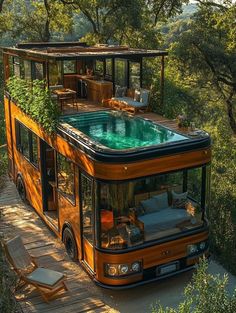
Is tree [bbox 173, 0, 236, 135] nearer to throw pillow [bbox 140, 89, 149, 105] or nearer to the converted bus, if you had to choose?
throw pillow [bbox 140, 89, 149, 105]

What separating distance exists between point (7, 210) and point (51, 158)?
3.07 m

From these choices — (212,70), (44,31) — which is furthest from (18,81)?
(44,31)

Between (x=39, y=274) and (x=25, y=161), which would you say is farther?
(x=25, y=161)

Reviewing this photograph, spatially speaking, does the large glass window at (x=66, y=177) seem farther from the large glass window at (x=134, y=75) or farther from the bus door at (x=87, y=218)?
the large glass window at (x=134, y=75)

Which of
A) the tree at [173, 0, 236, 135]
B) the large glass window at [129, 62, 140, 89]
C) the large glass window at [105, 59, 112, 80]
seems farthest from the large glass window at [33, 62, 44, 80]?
the tree at [173, 0, 236, 135]

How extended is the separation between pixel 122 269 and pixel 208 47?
47.6ft

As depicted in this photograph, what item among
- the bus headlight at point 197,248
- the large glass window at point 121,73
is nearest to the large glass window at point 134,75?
the large glass window at point 121,73

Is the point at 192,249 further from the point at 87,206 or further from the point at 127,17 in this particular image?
the point at 127,17

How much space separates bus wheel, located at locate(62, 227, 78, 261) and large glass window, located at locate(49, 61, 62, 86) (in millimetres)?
5542

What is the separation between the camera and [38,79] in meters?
12.8

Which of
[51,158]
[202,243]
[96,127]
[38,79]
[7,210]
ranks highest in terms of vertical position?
[38,79]

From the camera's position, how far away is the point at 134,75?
1393 cm

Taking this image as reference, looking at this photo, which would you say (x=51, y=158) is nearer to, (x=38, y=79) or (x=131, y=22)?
(x=38, y=79)

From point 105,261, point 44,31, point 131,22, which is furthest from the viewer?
Answer: point 44,31
